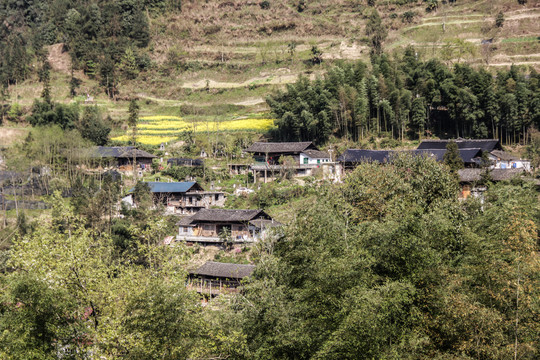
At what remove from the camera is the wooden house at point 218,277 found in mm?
25359

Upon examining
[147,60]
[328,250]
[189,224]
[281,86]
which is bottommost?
[189,224]

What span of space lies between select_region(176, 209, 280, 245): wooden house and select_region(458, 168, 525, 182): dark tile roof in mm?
12121

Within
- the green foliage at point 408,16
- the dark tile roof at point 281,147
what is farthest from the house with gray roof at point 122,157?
the green foliage at point 408,16

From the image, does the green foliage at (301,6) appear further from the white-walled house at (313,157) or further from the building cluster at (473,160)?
the building cluster at (473,160)

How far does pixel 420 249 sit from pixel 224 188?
24.0 meters

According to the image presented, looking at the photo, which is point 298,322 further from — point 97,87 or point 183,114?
point 97,87

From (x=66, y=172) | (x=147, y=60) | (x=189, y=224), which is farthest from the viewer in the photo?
(x=147, y=60)

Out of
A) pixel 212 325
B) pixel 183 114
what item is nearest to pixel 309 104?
pixel 183 114

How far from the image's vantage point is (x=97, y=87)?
6078 centimetres

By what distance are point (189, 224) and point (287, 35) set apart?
149ft

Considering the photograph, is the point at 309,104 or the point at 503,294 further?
the point at 309,104

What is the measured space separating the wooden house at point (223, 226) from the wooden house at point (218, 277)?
3.08 meters

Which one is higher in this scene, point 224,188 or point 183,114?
point 183,114

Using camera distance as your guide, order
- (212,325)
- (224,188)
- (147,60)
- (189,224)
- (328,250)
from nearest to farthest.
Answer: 1. (212,325)
2. (328,250)
3. (189,224)
4. (224,188)
5. (147,60)
